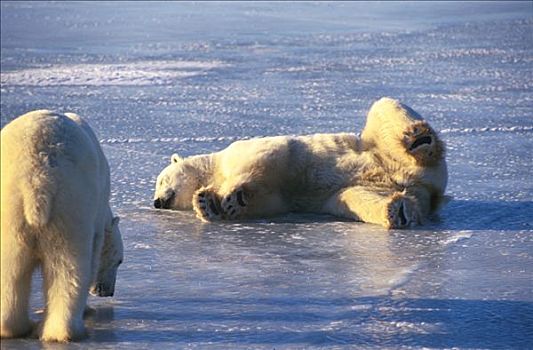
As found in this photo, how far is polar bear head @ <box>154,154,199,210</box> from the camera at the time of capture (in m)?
6.84

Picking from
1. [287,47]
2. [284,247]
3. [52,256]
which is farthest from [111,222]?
[287,47]

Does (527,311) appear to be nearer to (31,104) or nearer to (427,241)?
(427,241)

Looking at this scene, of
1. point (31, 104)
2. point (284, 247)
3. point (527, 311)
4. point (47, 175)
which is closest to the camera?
point (47, 175)

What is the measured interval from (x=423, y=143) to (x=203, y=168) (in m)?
1.29

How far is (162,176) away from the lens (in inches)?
273

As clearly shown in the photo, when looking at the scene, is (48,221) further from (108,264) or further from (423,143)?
(423,143)

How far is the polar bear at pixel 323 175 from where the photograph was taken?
256 inches

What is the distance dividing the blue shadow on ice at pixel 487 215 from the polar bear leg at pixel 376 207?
0.22 meters

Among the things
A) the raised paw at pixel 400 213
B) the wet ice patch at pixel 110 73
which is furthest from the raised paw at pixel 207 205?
the wet ice patch at pixel 110 73

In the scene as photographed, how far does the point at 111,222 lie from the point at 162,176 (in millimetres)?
2269

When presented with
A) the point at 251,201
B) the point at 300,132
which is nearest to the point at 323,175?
the point at 251,201

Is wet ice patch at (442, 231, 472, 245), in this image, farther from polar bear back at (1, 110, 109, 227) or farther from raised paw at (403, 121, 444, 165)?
polar bear back at (1, 110, 109, 227)

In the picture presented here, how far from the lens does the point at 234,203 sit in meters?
6.46

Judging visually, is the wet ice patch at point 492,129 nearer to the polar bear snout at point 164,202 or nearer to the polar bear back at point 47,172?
the polar bear snout at point 164,202
